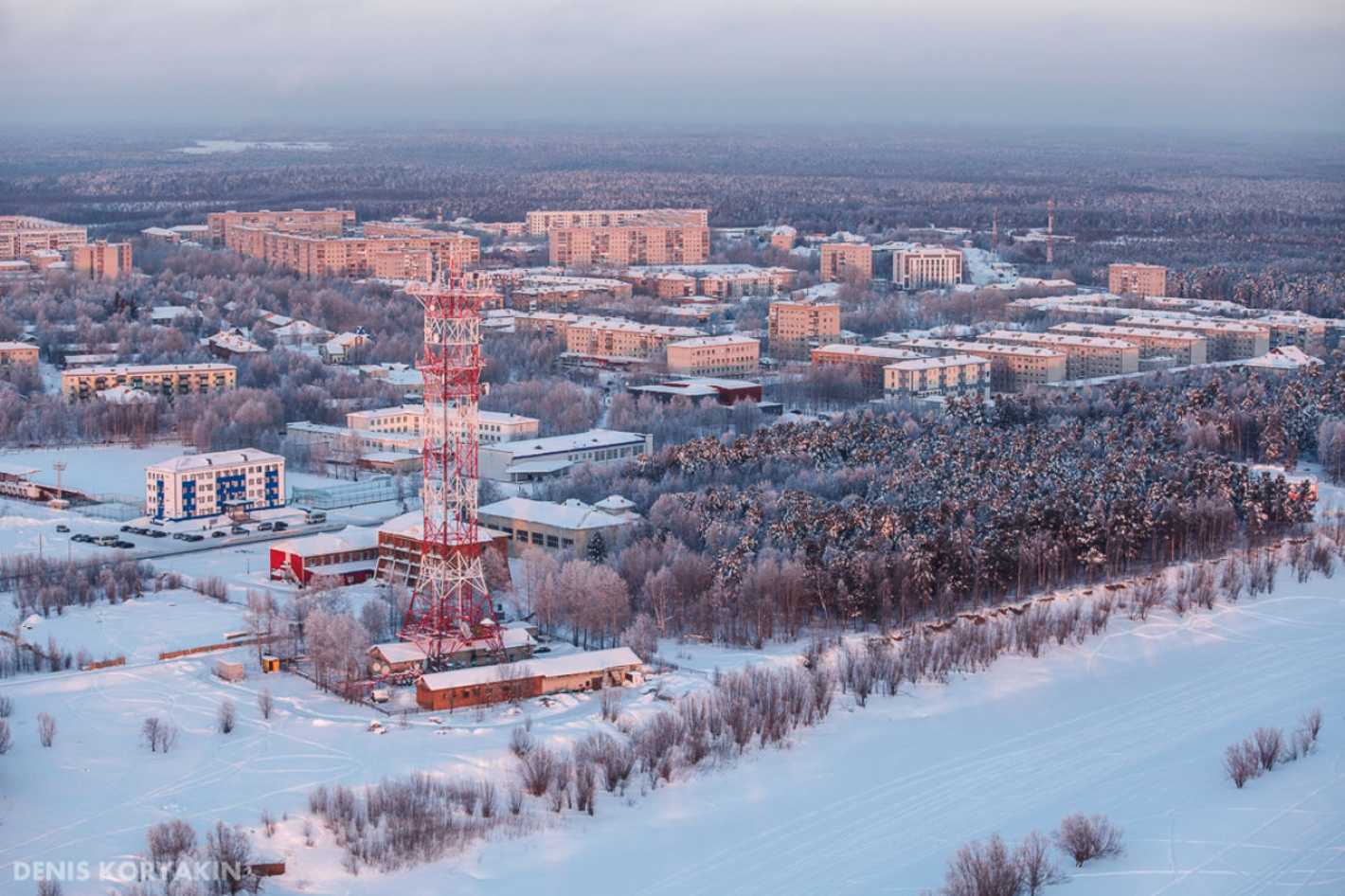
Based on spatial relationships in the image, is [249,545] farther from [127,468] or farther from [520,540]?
[127,468]

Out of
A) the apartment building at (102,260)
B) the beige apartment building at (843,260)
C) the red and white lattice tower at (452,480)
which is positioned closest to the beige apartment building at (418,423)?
the red and white lattice tower at (452,480)

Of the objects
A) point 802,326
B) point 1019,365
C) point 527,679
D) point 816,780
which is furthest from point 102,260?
point 816,780

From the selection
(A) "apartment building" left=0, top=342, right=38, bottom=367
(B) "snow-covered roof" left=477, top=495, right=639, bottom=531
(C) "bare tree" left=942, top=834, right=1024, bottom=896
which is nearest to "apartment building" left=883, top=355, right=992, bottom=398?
(B) "snow-covered roof" left=477, top=495, right=639, bottom=531

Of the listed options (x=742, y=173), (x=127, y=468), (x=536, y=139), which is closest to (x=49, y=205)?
(x=742, y=173)

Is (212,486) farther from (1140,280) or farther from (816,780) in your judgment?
(1140,280)

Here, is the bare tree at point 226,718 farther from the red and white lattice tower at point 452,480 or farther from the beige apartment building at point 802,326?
the beige apartment building at point 802,326

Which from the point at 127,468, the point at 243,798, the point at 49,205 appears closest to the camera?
the point at 243,798
